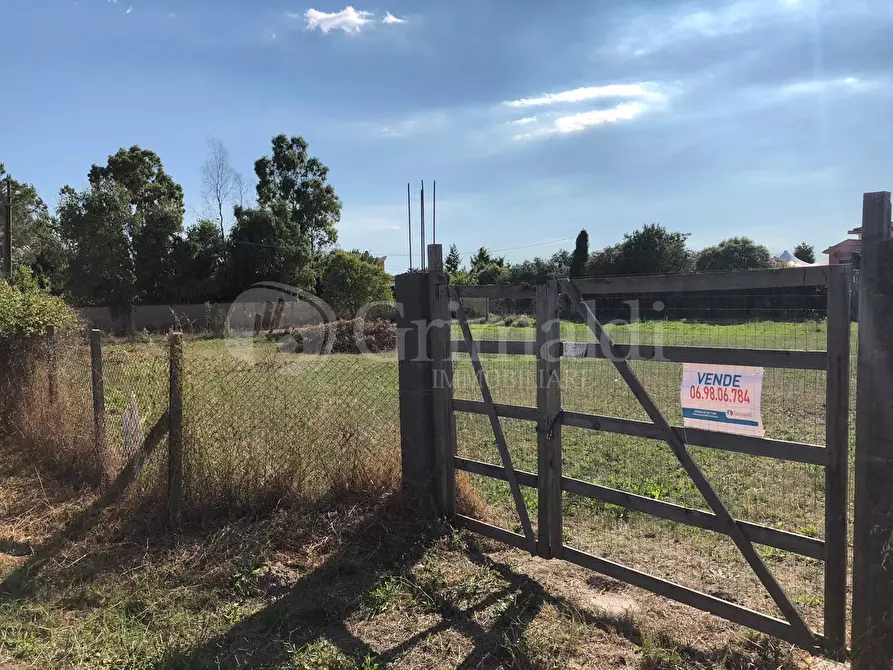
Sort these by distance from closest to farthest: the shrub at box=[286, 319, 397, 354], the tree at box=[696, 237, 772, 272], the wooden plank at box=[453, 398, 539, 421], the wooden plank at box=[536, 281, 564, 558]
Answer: the wooden plank at box=[536, 281, 564, 558]
the wooden plank at box=[453, 398, 539, 421]
the shrub at box=[286, 319, 397, 354]
the tree at box=[696, 237, 772, 272]

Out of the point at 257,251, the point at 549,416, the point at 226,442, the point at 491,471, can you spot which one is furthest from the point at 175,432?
the point at 257,251

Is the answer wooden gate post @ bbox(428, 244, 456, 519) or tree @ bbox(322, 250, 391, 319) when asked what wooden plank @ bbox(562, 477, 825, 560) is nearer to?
wooden gate post @ bbox(428, 244, 456, 519)

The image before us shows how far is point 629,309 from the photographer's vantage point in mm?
4551

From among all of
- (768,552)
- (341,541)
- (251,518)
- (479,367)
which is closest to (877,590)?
(768,552)

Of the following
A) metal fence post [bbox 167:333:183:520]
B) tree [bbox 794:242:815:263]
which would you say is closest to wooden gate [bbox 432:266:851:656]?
metal fence post [bbox 167:333:183:520]

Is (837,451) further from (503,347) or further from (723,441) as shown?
(503,347)

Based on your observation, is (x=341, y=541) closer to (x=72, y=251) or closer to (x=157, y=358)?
(x=157, y=358)

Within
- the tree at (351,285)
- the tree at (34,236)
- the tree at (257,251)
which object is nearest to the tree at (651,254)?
the tree at (351,285)

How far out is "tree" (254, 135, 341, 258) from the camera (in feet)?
138

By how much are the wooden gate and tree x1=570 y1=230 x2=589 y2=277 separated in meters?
42.1

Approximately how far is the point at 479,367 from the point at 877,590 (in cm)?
270

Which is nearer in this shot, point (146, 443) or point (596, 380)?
point (146, 443)

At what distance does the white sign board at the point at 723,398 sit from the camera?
3152 millimetres

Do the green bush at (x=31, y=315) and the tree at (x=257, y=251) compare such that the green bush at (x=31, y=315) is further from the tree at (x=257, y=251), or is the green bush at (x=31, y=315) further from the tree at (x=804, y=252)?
the tree at (x=804, y=252)
